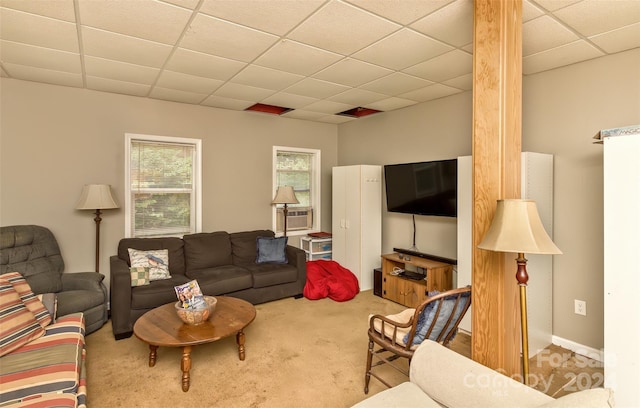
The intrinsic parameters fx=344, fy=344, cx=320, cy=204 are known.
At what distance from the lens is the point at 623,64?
2840mm

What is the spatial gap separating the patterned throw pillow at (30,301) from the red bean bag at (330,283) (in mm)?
2753

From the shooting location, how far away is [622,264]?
→ 2.17 metres

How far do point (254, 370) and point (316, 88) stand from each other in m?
2.97

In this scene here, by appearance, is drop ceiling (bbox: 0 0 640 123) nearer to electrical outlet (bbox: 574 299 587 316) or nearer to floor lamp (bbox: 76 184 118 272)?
floor lamp (bbox: 76 184 118 272)

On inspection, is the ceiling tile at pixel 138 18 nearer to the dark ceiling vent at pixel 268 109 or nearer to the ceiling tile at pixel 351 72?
the ceiling tile at pixel 351 72

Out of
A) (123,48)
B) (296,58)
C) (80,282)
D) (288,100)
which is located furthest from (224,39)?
(80,282)

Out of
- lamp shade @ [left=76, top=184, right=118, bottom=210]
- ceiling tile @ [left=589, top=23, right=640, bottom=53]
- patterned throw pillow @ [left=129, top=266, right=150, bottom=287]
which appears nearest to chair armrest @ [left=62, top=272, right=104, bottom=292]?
patterned throw pillow @ [left=129, top=266, right=150, bottom=287]

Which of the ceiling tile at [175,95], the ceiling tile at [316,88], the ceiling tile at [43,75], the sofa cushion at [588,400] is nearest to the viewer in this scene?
the sofa cushion at [588,400]

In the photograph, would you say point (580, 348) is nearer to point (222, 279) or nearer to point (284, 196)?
point (222, 279)

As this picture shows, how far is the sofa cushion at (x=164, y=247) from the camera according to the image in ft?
13.1

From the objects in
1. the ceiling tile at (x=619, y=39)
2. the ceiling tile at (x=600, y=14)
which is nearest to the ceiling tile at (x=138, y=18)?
the ceiling tile at (x=600, y=14)

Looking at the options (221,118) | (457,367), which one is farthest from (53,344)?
(221,118)

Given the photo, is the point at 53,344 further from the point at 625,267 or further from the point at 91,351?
the point at 625,267

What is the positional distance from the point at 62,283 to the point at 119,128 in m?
1.85
